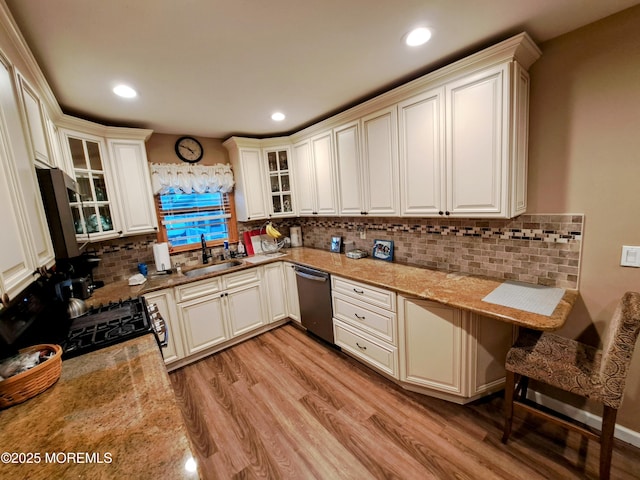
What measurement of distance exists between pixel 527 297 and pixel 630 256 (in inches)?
21.8

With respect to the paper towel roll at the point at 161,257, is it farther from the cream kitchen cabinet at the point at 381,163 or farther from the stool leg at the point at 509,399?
the stool leg at the point at 509,399

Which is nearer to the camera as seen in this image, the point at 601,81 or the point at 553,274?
the point at 601,81

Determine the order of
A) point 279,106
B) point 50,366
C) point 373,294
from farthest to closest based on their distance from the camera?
point 279,106 → point 373,294 → point 50,366

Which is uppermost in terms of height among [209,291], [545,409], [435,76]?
[435,76]

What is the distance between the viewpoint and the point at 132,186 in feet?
8.54

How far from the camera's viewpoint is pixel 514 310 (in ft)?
4.88

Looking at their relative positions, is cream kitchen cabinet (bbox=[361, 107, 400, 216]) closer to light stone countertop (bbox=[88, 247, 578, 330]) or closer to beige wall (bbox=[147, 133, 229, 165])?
light stone countertop (bbox=[88, 247, 578, 330])

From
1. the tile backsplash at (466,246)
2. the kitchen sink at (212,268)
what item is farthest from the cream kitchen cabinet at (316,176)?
the kitchen sink at (212,268)

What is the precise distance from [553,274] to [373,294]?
1.21m

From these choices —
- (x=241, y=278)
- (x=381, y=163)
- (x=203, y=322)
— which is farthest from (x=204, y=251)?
(x=381, y=163)

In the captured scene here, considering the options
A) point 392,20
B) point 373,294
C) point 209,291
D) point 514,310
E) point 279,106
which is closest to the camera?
point 392,20

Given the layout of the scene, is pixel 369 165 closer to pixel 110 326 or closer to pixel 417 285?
pixel 417 285

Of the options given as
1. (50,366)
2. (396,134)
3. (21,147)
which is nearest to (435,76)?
(396,134)

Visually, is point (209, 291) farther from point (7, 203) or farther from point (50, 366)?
point (7, 203)
